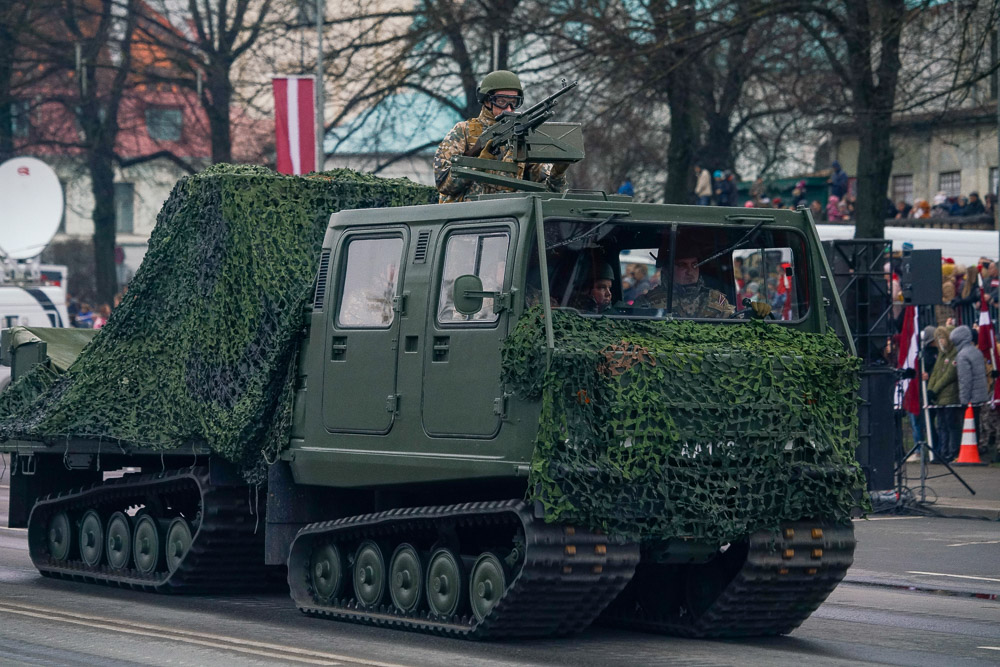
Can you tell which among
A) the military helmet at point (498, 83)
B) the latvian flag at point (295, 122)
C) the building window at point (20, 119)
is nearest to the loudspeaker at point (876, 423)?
the military helmet at point (498, 83)

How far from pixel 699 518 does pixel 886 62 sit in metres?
16.2

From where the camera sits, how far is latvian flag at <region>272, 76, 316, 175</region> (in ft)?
86.4

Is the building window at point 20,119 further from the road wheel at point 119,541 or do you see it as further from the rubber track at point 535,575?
the rubber track at point 535,575

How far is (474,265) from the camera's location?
400 inches

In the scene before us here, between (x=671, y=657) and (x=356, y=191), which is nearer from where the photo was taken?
(x=671, y=657)

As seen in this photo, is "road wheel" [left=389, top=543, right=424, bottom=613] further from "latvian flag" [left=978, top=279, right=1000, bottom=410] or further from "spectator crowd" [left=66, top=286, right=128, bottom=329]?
"spectator crowd" [left=66, top=286, right=128, bottom=329]

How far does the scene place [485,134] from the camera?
37.8ft

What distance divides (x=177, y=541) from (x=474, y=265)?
12.8 ft

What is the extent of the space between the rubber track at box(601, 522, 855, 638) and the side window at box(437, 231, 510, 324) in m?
2.08

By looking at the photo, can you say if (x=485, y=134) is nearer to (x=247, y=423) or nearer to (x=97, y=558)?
(x=247, y=423)

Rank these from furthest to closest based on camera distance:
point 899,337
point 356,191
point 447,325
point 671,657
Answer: point 899,337 < point 356,191 < point 447,325 < point 671,657

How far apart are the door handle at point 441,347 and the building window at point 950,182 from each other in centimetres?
4597

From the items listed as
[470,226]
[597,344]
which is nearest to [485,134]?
[470,226]

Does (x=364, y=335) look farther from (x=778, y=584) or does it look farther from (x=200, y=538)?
(x=778, y=584)
